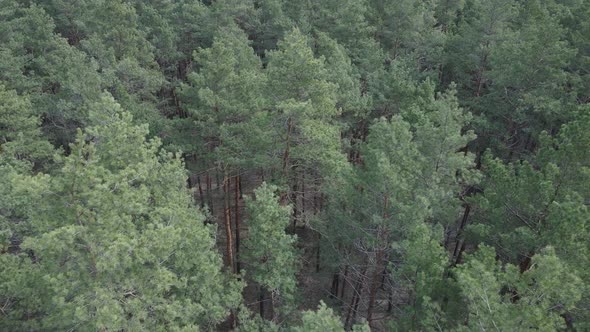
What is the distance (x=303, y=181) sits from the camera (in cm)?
2066

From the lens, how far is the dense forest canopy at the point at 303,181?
11211 mm

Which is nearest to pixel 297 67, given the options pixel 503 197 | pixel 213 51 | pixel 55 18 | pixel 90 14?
pixel 213 51

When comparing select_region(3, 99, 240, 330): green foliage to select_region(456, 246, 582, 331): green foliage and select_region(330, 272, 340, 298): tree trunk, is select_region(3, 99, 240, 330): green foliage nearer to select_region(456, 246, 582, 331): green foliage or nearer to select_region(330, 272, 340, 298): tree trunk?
select_region(456, 246, 582, 331): green foliage

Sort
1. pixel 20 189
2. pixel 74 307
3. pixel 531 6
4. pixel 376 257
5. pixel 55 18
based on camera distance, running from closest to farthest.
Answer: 1. pixel 20 189
2. pixel 74 307
3. pixel 376 257
4. pixel 531 6
5. pixel 55 18

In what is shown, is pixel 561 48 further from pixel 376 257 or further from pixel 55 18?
pixel 55 18

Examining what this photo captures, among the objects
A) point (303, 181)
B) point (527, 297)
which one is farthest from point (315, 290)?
point (527, 297)

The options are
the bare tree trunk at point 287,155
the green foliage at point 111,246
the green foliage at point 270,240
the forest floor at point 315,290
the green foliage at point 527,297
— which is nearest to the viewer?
the green foliage at point 111,246

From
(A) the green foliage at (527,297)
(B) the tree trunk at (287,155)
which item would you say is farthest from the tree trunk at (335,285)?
(A) the green foliage at (527,297)

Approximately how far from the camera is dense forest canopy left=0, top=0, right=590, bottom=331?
11211 millimetres

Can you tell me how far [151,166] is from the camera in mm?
12773

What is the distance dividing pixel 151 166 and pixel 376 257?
8.62m

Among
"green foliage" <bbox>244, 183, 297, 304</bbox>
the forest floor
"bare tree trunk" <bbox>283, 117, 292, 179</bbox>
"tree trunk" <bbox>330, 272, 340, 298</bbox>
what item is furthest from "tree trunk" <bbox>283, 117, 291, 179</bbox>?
"tree trunk" <bbox>330, 272, 340, 298</bbox>

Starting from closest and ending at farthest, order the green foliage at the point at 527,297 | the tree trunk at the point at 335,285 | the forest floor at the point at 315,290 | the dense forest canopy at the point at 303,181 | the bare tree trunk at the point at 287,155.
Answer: the green foliage at the point at 527,297, the dense forest canopy at the point at 303,181, the bare tree trunk at the point at 287,155, the forest floor at the point at 315,290, the tree trunk at the point at 335,285

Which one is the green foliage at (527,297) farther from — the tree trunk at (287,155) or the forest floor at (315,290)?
the tree trunk at (287,155)
